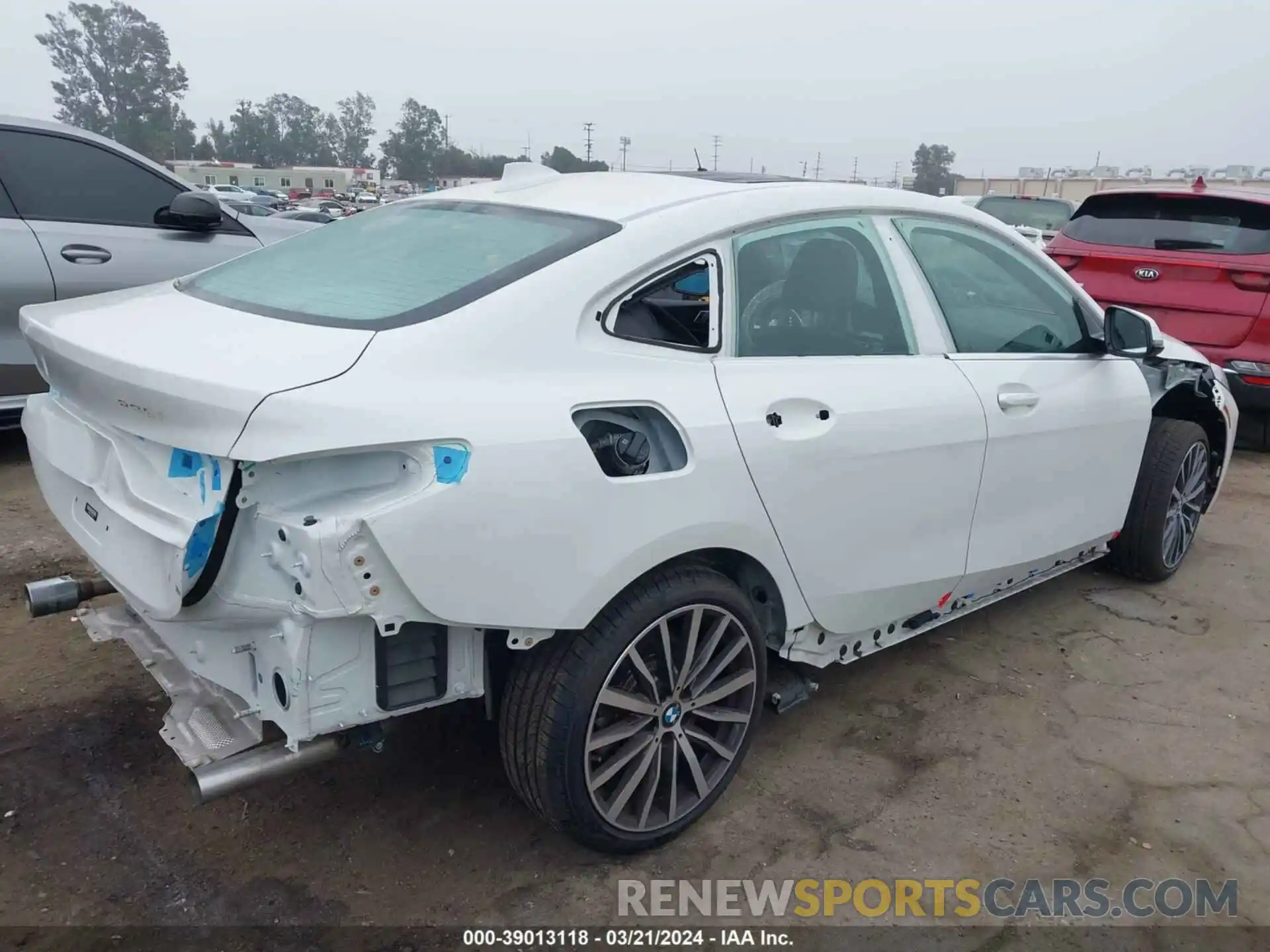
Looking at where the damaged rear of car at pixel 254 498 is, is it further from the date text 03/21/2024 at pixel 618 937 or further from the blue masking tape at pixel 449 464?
the date text 03/21/2024 at pixel 618 937

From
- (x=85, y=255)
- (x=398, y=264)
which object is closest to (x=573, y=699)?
(x=398, y=264)

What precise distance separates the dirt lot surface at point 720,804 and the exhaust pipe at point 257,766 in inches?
15.1

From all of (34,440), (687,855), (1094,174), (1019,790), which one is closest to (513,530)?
(687,855)

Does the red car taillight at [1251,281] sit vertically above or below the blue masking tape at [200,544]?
above

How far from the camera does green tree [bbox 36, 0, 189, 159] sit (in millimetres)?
95375

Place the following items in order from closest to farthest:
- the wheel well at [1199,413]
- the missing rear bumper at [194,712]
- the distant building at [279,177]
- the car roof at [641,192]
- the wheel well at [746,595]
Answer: the missing rear bumper at [194,712]
the wheel well at [746,595]
the car roof at [641,192]
the wheel well at [1199,413]
the distant building at [279,177]

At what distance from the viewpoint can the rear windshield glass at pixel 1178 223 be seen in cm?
610

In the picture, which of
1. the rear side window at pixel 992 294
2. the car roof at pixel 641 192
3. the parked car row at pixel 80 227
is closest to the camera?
the car roof at pixel 641 192

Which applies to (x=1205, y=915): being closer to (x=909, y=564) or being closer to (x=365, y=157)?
(x=909, y=564)

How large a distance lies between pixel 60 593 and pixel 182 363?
968 millimetres

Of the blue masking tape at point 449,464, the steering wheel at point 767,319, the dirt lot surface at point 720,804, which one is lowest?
the dirt lot surface at point 720,804

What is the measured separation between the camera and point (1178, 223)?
634 cm

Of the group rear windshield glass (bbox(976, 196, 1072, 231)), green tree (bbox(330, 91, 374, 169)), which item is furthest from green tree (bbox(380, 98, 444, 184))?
rear windshield glass (bbox(976, 196, 1072, 231))

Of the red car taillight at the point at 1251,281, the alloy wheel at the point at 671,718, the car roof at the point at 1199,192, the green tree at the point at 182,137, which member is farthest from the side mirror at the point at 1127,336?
the green tree at the point at 182,137
